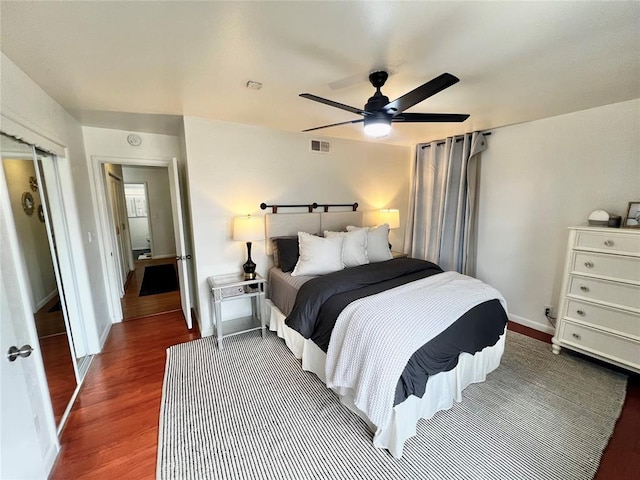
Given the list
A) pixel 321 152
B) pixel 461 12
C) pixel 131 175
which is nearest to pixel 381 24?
pixel 461 12

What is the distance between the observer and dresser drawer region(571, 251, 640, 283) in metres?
2.15

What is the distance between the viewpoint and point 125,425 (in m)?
1.85

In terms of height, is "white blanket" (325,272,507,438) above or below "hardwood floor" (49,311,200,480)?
above

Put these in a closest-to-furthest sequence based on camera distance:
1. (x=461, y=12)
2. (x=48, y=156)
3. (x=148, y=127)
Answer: (x=461, y=12) < (x=48, y=156) < (x=148, y=127)

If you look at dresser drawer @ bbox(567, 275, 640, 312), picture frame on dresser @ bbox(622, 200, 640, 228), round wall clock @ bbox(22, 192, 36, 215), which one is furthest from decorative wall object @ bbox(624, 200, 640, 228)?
round wall clock @ bbox(22, 192, 36, 215)

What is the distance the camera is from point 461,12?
4.04 ft

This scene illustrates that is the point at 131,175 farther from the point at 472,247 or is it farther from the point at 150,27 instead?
the point at 472,247

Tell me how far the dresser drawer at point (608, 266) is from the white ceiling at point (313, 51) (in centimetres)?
139

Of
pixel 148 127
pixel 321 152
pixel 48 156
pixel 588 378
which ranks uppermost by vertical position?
pixel 148 127

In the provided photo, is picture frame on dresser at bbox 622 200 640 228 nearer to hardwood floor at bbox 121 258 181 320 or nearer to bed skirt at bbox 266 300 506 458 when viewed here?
bed skirt at bbox 266 300 506 458

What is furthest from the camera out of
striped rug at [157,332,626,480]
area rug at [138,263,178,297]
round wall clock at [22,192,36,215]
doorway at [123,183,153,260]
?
doorway at [123,183,153,260]

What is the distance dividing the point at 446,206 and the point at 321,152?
1923mm

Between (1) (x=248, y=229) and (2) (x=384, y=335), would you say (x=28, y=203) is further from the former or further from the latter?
(2) (x=384, y=335)

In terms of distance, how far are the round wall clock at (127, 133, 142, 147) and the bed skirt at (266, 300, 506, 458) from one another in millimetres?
2858
